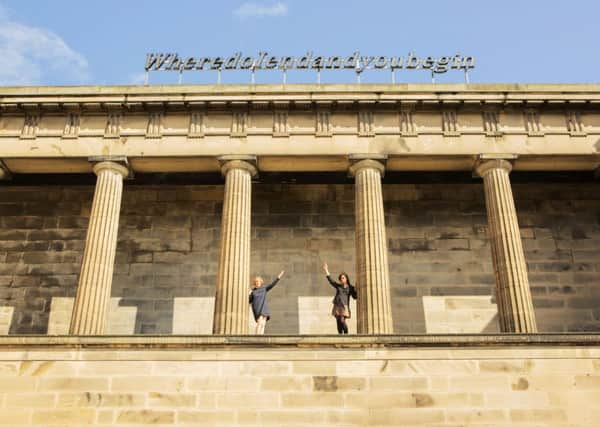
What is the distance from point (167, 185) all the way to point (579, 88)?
15652mm

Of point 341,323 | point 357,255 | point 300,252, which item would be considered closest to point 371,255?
point 357,255

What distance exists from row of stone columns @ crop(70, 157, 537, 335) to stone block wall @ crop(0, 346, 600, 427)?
4.60ft

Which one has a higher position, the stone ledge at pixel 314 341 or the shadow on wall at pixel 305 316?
the shadow on wall at pixel 305 316

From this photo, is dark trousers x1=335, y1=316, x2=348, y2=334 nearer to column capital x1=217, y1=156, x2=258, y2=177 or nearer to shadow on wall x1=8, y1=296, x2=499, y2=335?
shadow on wall x1=8, y1=296, x2=499, y2=335

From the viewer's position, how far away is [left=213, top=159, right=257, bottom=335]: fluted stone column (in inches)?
766

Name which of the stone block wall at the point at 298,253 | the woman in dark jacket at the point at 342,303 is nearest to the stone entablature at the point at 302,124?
the stone block wall at the point at 298,253

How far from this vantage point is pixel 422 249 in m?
25.0

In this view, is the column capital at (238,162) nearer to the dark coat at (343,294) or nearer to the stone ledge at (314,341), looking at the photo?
the dark coat at (343,294)

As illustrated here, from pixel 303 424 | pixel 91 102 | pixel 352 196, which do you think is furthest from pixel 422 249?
pixel 91 102

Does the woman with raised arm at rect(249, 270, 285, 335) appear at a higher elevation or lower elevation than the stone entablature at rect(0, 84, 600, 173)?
lower

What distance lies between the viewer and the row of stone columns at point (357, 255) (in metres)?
19.5

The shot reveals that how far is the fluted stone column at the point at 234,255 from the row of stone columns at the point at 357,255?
0.03 metres

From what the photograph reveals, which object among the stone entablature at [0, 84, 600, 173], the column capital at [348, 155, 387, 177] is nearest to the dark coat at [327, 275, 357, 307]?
the column capital at [348, 155, 387, 177]

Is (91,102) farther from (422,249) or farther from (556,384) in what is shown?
(556,384)
